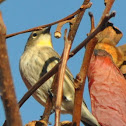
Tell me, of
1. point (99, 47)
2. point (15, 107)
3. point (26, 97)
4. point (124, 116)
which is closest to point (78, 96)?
point (26, 97)

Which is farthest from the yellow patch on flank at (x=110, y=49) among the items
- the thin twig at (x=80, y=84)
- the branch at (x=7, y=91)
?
the branch at (x=7, y=91)

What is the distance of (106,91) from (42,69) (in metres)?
2.54

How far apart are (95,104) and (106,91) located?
0.17m

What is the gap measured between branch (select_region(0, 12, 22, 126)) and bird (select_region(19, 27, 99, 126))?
3048 mm

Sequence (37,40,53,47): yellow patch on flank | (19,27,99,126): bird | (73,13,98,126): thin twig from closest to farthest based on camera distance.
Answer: (73,13,98,126): thin twig < (19,27,99,126): bird < (37,40,53,47): yellow patch on flank

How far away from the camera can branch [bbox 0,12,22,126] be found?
3.20ft

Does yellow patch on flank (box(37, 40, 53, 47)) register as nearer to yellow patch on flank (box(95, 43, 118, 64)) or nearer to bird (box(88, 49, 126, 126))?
yellow patch on flank (box(95, 43, 118, 64))

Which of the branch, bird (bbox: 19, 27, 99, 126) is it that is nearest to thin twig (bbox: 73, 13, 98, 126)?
the branch

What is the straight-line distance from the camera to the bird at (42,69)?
4520 millimetres

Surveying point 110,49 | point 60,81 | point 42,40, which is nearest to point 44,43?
point 42,40

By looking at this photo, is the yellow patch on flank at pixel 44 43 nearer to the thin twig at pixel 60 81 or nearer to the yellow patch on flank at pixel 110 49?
the yellow patch on flank at pixel 110 49

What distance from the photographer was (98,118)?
6.79ft

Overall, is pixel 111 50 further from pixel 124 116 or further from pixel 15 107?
pixel 15 107

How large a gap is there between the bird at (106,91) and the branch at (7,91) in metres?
1.00
